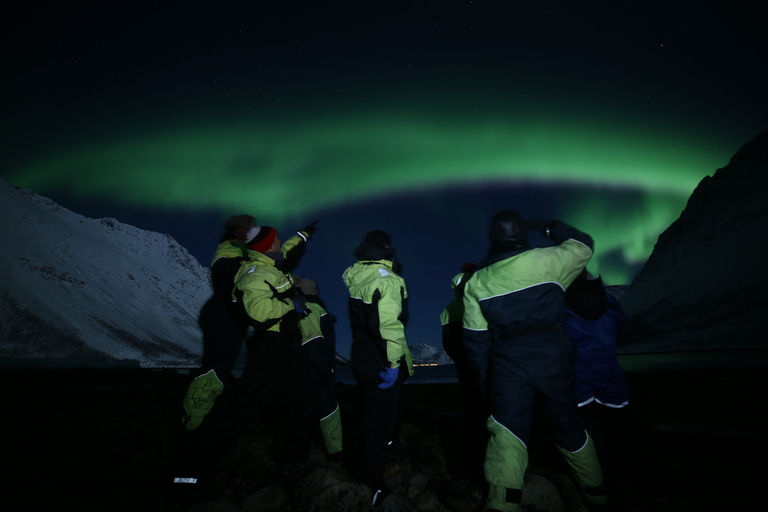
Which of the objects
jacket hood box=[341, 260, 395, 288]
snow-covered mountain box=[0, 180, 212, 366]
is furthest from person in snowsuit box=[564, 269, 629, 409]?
snow-covered mountain box=[0, 180, 212, 366]

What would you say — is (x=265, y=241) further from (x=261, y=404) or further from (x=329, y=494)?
(x=329, y=494)

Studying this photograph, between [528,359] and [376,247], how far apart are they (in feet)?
7.18

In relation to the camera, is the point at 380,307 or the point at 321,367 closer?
the point at 380,307

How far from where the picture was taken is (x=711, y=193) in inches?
3920

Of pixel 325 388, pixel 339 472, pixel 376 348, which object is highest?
pixel 376 348

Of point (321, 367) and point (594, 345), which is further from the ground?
point (594, 345)

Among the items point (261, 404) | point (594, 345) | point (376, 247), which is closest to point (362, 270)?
point (376, 247)

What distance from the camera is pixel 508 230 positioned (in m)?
3.45

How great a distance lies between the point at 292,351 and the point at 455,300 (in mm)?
2046

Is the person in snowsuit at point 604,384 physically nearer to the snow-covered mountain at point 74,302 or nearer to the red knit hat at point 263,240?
the red knit hat at point 263,240

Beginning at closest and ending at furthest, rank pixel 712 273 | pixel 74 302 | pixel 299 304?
pixel 299 304 → pixel 712 273 → pixel 74 302

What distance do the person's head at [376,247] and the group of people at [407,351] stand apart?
0.6 inches

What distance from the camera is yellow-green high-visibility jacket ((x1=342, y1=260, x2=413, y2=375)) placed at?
3953mm

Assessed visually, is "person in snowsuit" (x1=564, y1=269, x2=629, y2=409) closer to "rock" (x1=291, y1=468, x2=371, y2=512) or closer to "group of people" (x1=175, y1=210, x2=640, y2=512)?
"group of people" (x1=175, y1=210, x2=640, y2=512)
